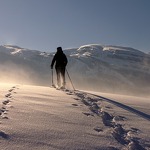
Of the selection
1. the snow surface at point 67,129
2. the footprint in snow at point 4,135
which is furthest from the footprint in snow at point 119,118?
the footprint in snow at point 4,135

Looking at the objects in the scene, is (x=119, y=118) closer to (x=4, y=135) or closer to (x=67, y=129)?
(x=67, y=129)

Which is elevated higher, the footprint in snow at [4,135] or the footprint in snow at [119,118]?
the footprint in snow at [4,135]

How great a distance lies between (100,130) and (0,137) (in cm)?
187

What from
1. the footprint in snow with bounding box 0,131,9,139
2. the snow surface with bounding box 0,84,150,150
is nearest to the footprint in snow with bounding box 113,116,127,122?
the snow surface with bounding box 0,84,150,150

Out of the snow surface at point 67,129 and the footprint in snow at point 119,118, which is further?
the footprint in snow at point 119,118

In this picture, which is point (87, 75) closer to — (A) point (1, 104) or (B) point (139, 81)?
(B) point (139, 81)

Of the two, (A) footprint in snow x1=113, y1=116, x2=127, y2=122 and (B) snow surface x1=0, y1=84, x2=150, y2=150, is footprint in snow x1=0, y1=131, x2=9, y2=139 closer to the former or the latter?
(B) snow surface x1=0, y1=84, x2=150, y2=150

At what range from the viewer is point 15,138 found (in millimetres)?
4594

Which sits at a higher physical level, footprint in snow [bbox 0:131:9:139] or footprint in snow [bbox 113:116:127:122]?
footprint in snow [bbox 0:131:9:139]

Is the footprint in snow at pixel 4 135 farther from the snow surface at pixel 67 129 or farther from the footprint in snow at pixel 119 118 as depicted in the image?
the footprint in snow at pixel 119 118

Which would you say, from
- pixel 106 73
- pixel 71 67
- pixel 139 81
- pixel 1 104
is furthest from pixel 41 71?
pixel 1 104

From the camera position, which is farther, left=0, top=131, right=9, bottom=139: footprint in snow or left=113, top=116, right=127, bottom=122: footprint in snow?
left=113, top=116, right=127, bottom=122: footprint in snow

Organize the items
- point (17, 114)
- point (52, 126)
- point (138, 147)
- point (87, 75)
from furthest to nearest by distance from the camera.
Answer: point (87, 75) < point (17, 114) < point (52, 126) < point (138, 147)

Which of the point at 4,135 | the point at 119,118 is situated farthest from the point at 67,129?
the point at 119,118
